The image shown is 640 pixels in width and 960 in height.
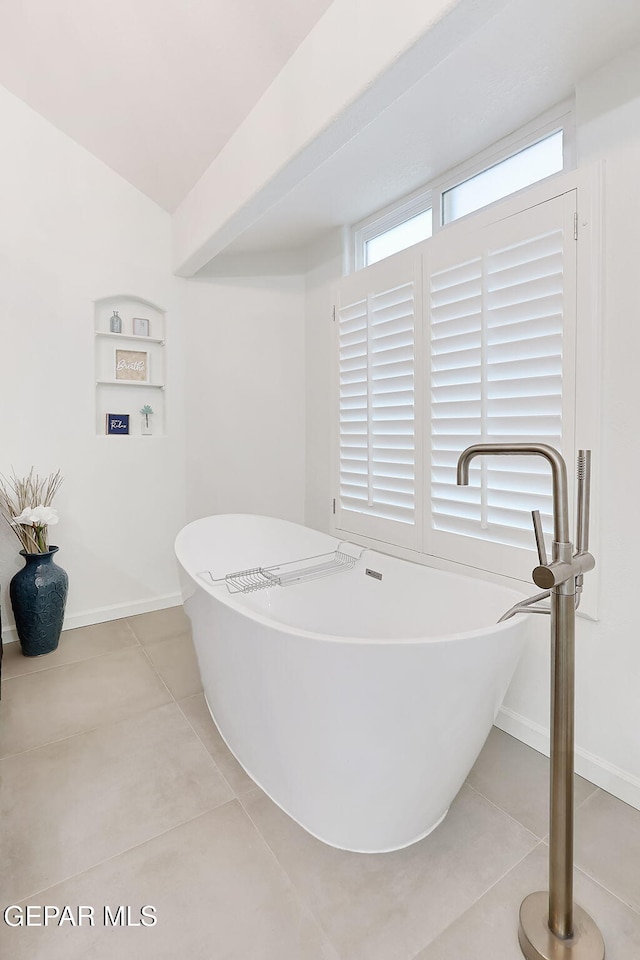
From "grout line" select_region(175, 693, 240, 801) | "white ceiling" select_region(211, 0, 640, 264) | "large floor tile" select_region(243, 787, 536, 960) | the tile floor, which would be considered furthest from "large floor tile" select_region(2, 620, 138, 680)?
"white ceiling" select_region(211, 0, 640, 264)

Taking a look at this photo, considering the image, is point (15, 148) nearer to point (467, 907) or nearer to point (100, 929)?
point (100, 929)

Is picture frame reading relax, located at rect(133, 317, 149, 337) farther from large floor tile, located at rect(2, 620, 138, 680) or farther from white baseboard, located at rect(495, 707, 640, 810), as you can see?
white baseboard, located at rect(495, 707, 640, 810)

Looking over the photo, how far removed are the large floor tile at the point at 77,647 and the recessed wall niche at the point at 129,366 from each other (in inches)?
45.6

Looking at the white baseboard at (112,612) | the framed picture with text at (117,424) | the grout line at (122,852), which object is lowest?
the grout line at (122,852)

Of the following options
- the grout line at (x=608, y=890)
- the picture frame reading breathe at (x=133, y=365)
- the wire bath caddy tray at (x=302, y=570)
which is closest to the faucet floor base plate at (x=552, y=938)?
the grout line at (x=608, y=890)

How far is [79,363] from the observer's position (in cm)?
279

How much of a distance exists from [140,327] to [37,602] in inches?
67.5

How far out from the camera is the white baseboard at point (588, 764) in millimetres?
1503

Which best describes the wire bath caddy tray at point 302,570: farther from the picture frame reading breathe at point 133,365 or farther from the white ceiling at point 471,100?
the white ceiling at point 471,100

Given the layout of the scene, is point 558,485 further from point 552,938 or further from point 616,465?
point 552,938

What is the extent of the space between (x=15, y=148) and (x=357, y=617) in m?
3.03

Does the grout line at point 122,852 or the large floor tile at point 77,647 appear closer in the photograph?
the grout line at point 122,852

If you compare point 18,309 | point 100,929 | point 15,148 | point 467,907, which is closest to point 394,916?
point 467,907

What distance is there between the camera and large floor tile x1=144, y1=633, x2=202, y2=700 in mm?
2223
